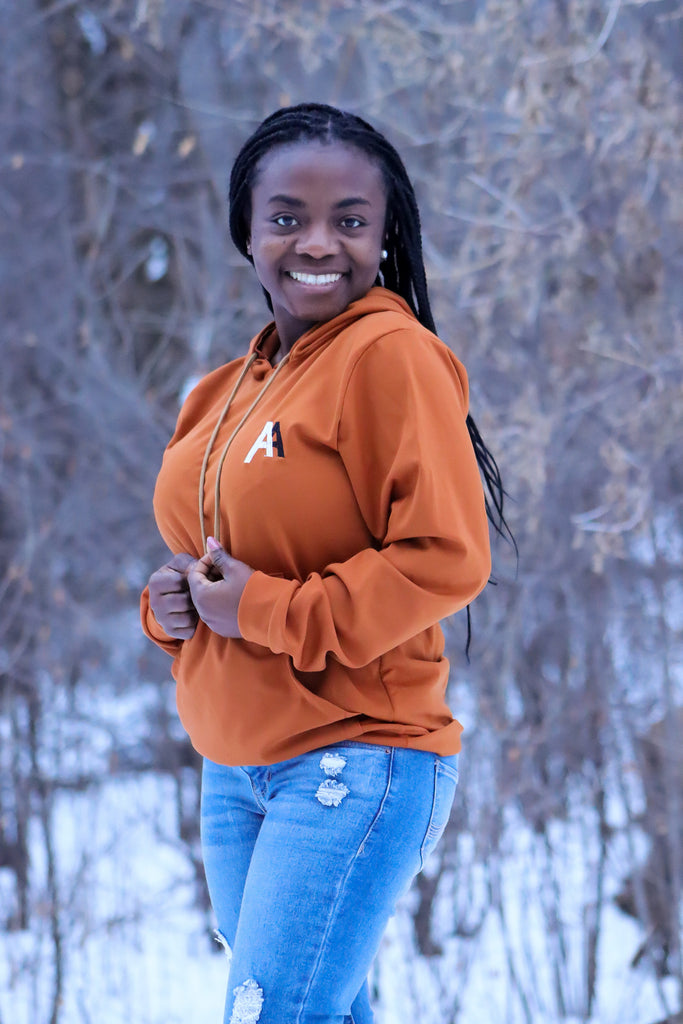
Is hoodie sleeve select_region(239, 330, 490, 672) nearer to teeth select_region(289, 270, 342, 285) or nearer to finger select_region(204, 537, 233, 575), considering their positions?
finger select_region(204, 537, 233, 575)

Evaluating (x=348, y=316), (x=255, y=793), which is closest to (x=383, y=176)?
(x=348, y=316)

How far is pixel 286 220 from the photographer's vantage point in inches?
58.1

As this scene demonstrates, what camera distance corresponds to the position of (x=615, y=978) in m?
2.85

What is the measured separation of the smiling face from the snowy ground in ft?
6.08

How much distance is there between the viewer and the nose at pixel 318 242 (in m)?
1.43

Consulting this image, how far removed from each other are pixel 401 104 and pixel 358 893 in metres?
2.70

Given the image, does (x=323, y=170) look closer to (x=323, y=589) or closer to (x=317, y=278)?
(x=317, y=278)

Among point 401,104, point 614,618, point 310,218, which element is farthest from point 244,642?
point 401,104

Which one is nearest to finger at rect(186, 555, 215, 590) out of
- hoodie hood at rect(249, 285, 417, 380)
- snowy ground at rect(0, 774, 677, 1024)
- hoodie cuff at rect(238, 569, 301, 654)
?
hoodie cuff at rect(238, 569, 301, 654)

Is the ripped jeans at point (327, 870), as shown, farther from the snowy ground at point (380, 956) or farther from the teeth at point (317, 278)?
the snowy ground at point (380, 956)

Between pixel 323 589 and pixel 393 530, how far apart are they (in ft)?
0.38

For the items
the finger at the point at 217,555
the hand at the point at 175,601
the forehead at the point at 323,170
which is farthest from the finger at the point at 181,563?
the forehead at the point at 323,170

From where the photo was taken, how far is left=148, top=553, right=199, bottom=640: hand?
1496 millimetres

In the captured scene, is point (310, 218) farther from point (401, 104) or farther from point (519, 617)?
point (401, 104)
